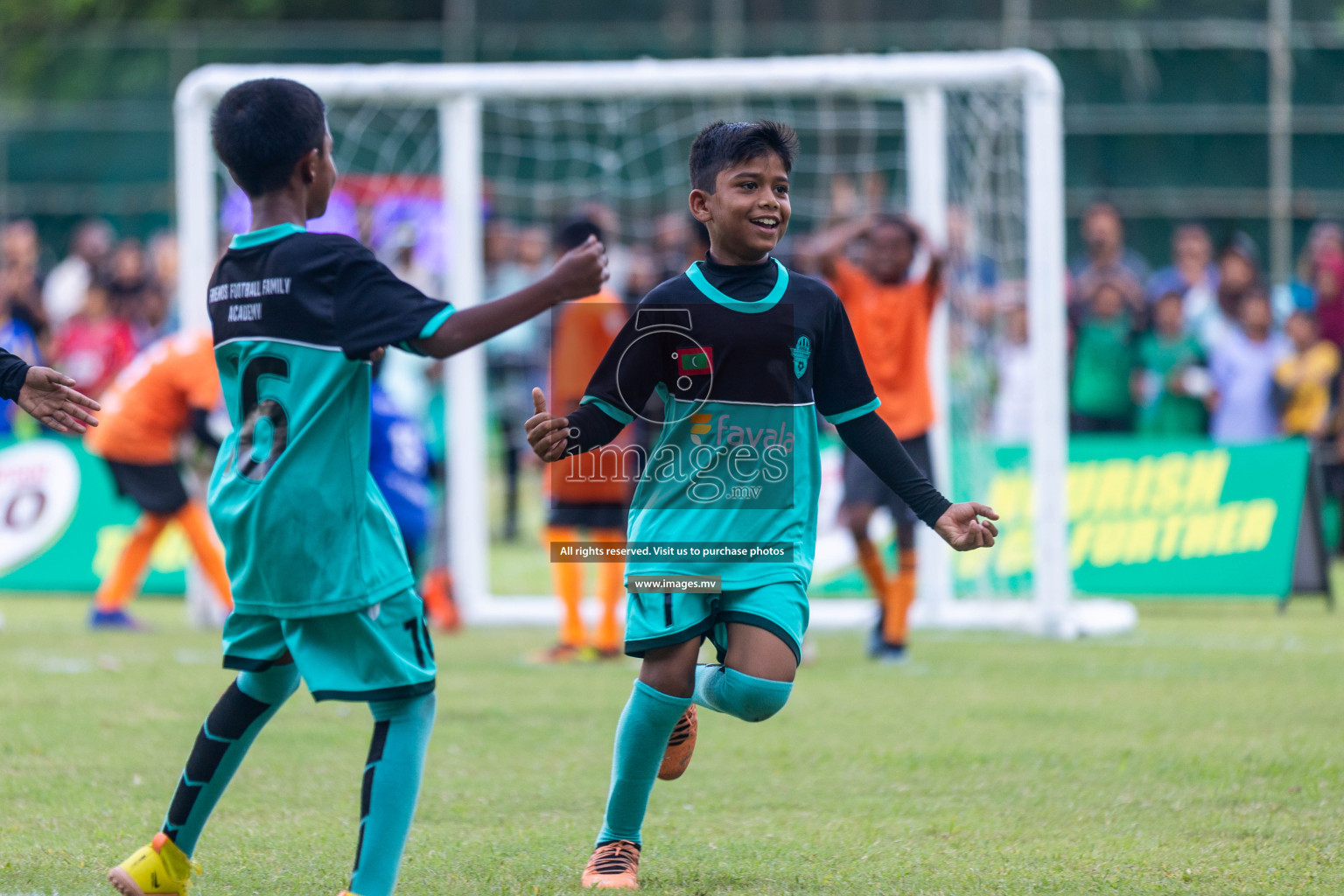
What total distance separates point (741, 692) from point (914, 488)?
0.64 m

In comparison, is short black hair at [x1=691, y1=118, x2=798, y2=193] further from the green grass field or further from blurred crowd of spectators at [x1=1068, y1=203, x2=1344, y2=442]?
blurred crowd of spectators at [x1=1068, y1=203, x2=1344, y2=442]

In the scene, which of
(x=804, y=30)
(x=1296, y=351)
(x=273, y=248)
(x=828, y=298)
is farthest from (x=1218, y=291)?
(x=273, y=248)

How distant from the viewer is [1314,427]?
12602 mm

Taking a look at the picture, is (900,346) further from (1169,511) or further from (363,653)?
(363,653)

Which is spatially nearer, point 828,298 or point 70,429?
point 70,429

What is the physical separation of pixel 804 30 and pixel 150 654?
41.6ft

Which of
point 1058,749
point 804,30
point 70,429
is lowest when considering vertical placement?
point 1058,749

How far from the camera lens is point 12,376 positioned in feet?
12.5

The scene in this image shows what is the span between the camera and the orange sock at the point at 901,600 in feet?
27.3

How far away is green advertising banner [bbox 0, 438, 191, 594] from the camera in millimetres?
11305

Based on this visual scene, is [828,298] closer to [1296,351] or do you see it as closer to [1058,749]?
[1058,749]

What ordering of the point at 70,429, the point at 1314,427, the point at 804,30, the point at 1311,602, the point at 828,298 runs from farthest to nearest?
the point at 804,30, the point at 1314,427, the point at 1311,602, the point at 828,298, the point at 70,429

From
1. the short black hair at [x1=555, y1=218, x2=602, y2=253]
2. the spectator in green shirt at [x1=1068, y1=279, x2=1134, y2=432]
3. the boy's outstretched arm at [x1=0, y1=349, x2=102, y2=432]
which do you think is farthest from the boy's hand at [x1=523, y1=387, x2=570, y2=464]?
the spectator in green shirt at [x1=1068, y1=279, x2=1134, y2=432]

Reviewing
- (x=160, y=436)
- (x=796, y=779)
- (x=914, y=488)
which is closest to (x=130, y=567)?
(x=160, y=436)
